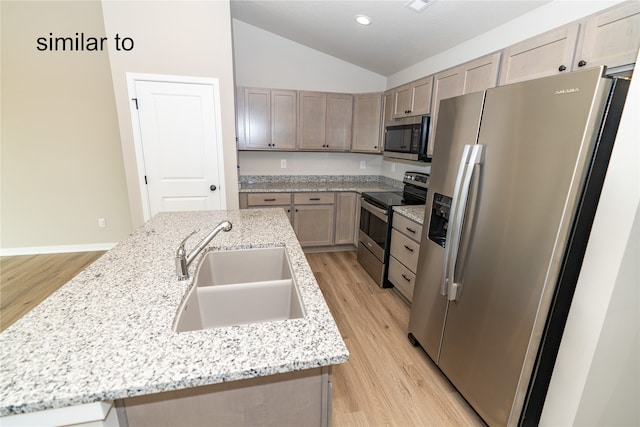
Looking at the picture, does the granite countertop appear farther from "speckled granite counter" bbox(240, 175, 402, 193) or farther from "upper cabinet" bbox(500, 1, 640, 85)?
"speckled granite counter" bbox(240, 175, 402, 193)

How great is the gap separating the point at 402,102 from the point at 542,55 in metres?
1.60

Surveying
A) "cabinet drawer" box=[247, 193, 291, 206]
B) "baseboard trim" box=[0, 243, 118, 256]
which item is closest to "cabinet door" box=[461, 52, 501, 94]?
"cabinet drawer" box=[247, 193, 291, 206]

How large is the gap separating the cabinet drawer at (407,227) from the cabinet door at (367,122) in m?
1.41

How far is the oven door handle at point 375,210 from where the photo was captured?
9.34 ft

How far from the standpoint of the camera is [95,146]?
11.7ft

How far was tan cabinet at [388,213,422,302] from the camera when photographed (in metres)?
2.39

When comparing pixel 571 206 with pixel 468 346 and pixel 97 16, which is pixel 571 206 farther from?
pixel 97 16

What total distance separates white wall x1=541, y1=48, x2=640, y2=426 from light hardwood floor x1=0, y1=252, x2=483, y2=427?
586 mm

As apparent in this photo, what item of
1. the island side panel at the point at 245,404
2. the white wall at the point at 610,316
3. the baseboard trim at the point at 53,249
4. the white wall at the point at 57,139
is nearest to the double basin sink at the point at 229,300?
the island side panel at the point at 245,404

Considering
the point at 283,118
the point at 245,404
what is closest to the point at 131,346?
the point at 245,404

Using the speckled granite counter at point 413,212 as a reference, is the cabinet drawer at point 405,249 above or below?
below

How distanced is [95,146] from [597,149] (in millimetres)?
4623

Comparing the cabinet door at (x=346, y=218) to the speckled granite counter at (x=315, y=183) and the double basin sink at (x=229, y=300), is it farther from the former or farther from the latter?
the double basin sink at (x=229, y=300)

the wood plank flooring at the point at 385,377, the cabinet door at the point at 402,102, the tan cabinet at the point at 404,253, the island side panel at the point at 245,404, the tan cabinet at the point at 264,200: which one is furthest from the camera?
the tan cabinet at the point at 264,200
